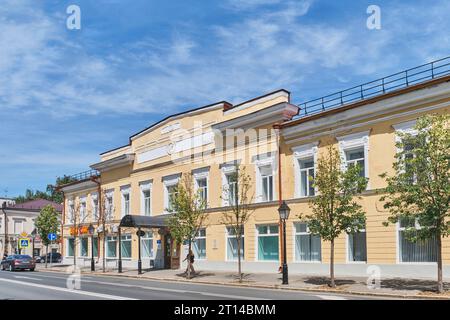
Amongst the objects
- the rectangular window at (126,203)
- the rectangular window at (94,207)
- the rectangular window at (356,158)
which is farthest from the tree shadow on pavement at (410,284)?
the rectangular window at (94,207)

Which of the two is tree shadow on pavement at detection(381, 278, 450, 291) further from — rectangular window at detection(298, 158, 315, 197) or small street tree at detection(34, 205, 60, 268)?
small street tree at detection(34, 205, 60, 268)

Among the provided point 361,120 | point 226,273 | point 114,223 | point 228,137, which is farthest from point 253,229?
point 114,223

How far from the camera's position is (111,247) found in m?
43.2

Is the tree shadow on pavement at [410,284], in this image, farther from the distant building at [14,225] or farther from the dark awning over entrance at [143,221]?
the distant building at [14,225]

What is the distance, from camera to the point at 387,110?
23.8 metres

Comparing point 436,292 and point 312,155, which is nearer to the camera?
point 436,292

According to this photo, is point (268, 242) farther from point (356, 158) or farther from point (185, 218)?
point (356, 158)

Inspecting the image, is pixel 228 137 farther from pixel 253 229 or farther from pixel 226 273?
pixel 226 273

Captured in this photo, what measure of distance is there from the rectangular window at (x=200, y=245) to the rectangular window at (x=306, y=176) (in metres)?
8.37

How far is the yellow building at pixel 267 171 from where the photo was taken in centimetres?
2341

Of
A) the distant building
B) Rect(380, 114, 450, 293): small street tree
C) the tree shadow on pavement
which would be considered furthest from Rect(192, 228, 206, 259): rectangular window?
the distant building

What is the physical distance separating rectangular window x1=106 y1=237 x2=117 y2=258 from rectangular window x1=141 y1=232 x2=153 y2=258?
4.45 m

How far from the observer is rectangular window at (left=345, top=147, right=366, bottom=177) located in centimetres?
2516
